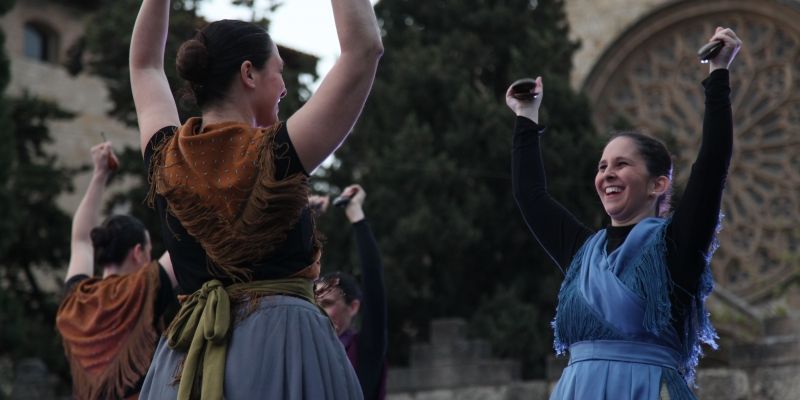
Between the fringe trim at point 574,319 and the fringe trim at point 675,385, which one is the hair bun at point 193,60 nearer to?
the fringe trim at point 574,319

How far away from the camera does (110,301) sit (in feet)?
19.6

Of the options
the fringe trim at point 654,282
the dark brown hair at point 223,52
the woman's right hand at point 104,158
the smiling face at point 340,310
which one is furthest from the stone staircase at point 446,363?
the dark brown hair at point 223,52

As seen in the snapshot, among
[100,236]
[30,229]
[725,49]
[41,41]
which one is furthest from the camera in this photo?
[41,41]

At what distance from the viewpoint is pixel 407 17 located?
2120 centimetres

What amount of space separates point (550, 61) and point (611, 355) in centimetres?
1578

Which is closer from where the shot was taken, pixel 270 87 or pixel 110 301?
pixel 270 87


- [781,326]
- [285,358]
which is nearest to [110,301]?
[285,358]

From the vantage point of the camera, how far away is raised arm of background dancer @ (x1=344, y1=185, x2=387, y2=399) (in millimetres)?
5961

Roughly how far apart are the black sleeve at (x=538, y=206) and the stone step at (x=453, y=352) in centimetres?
1139

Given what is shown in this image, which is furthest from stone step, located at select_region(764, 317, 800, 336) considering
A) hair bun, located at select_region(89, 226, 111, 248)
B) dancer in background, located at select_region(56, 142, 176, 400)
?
hair bun, located at select_region(89, 226, 111, 248)

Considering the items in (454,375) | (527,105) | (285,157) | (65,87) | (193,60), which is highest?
(65,87)

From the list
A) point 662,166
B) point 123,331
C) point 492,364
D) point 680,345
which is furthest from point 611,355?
point 492,364

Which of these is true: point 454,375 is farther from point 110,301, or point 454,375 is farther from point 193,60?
point 193,60

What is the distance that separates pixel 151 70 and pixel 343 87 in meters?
0.80
